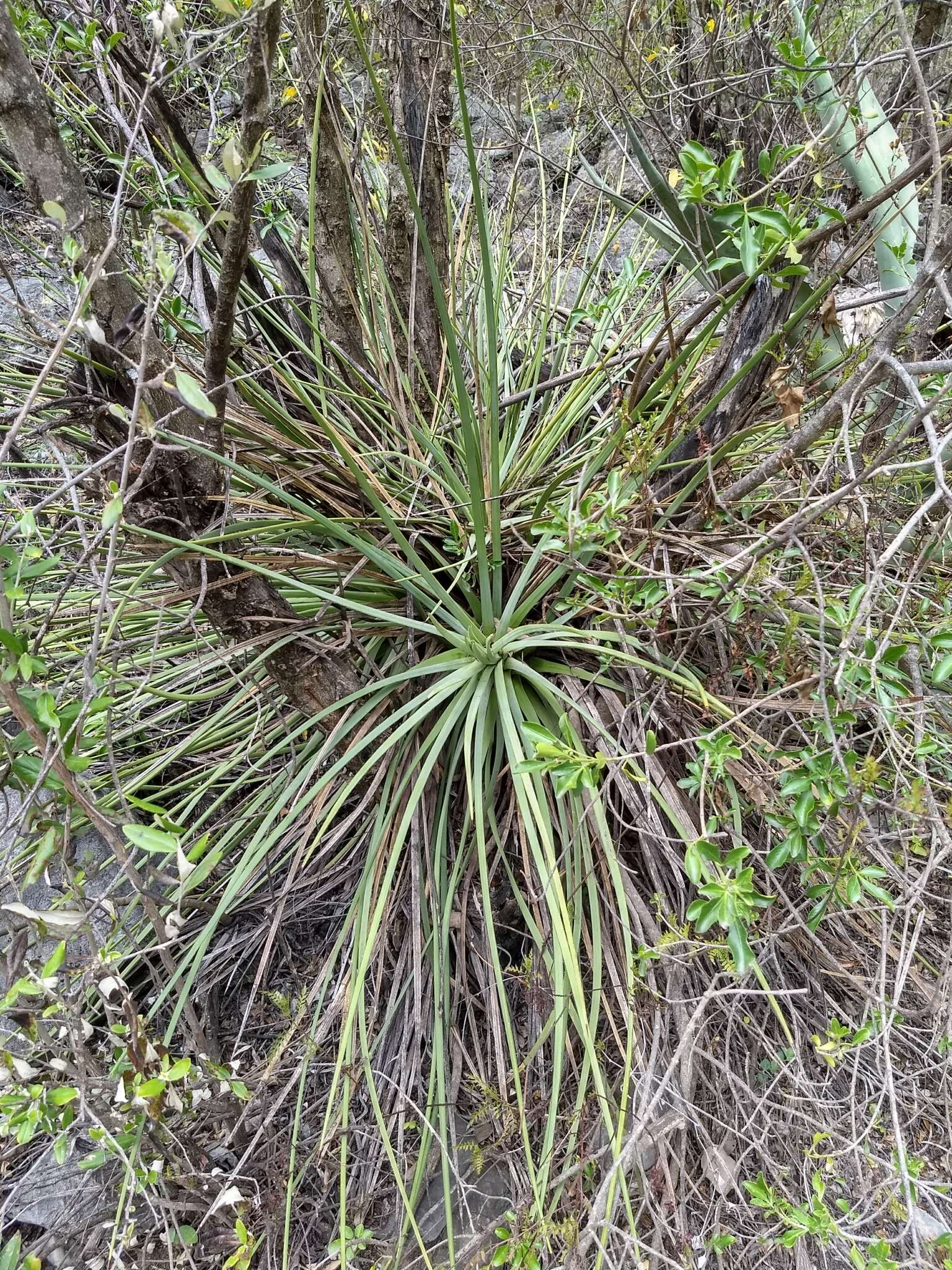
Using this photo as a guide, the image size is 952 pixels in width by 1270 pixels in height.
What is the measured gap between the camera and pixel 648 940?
3.06 ft

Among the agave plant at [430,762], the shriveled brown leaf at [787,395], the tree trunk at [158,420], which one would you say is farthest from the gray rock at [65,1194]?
the shriveled brown leaf at [787,395]

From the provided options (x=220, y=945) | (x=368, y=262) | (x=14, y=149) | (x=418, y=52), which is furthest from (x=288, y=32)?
(x=220, y=945)

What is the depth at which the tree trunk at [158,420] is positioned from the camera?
1.96 ft

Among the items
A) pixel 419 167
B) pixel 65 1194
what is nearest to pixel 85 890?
pixel 65 1194

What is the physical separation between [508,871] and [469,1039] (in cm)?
32

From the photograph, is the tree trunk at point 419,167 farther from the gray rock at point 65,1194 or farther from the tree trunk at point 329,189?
the gray rock at point 65,1194

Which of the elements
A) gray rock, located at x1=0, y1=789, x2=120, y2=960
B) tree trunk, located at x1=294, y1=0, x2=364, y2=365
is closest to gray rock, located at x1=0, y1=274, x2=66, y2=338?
tree trunk, located at x1=294, y1=0, x2=364, y2=365

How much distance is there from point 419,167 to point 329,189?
0.18 m

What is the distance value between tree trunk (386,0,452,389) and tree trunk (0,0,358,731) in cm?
56

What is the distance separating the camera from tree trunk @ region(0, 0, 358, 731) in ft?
1.96

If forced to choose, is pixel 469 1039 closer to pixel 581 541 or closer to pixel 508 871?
pixel 508 871

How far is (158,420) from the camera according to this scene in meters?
0.62

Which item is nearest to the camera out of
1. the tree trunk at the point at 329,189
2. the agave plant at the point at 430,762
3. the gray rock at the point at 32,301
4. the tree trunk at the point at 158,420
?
the tree trunk at the point at 158,420

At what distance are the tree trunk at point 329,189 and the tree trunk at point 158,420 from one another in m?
0.48
